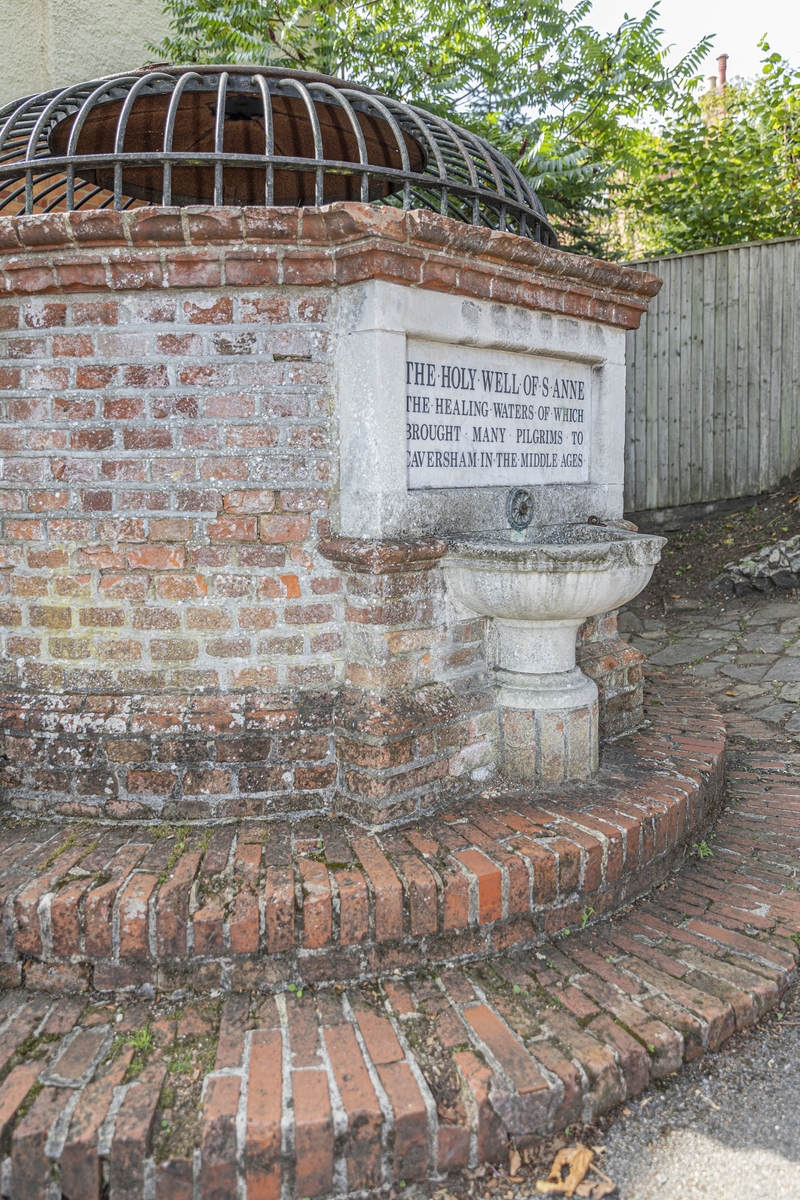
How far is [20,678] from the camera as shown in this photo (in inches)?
112

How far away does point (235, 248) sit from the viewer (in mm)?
2543

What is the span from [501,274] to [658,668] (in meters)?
3.34

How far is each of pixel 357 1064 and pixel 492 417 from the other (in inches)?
85.6

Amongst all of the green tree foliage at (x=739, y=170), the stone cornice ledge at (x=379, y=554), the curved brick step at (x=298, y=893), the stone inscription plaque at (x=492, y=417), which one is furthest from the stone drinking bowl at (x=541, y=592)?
the green tree foliage at (x=739, y=170)

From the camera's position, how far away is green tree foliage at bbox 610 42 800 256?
31.0ft

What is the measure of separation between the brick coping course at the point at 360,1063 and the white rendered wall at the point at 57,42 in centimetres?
592

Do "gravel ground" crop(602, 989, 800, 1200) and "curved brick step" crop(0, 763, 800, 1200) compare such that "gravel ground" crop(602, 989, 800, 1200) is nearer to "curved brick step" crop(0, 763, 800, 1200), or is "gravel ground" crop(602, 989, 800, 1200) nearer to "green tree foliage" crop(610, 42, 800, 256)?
"curved brick step" crop(0, 763, 800, 1200)

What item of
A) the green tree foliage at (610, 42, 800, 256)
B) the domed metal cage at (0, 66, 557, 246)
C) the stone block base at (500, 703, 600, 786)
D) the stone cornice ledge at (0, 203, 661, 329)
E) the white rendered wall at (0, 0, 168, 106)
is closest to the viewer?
the stone cornice ledge at (0, 203, 661, 329)

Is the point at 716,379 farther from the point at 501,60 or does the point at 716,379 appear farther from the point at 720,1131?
the point at 720,1131

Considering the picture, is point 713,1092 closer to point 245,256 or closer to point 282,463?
point 282,463

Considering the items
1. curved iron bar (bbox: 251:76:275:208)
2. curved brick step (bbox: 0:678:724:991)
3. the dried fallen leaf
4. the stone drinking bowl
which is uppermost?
curved iron bar (bbox: 251:76:275:208)

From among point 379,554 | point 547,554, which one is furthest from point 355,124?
point 547,554

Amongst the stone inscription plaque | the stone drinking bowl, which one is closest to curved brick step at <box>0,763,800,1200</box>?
the stone drinking bowl

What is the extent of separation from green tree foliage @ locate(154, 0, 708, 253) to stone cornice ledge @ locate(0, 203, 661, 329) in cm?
470
